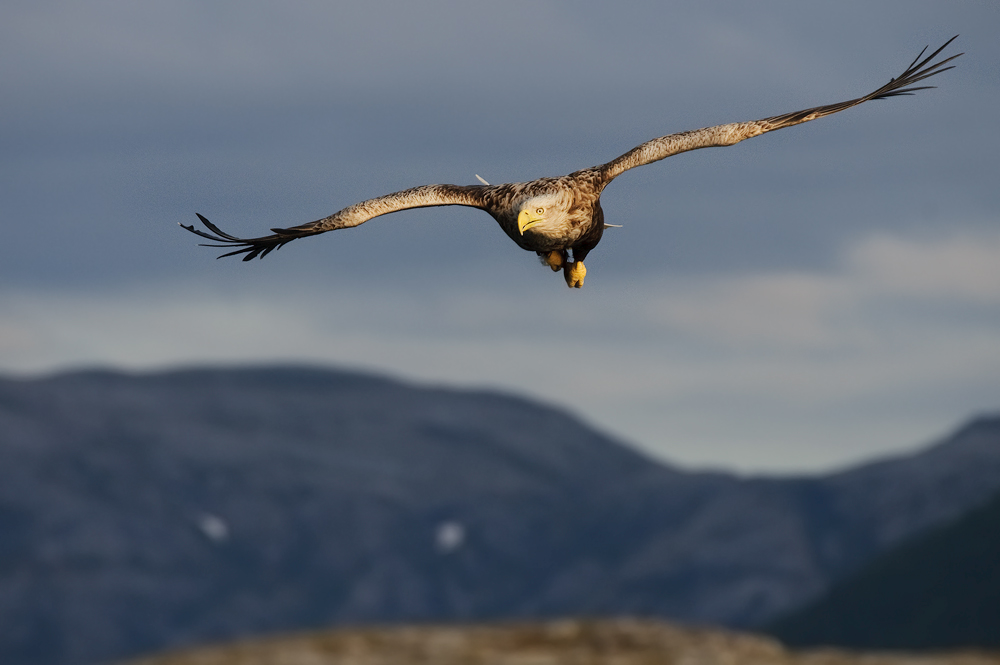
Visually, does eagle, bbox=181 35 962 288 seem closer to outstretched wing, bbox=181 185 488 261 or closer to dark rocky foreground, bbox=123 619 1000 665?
outstretched wing, bbox=181 185 488 261

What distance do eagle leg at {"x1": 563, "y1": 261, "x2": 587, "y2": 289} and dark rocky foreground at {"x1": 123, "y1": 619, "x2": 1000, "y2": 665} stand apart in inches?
806

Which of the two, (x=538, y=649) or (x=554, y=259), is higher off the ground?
(x=554, y=259)

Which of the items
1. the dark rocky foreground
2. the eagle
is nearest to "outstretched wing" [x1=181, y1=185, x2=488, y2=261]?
the eagle

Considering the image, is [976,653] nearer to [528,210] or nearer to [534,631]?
[534,631]

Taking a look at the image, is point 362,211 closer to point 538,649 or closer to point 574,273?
point 574,273

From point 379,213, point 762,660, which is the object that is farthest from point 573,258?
point 762,660

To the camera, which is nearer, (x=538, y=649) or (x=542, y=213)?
(x=542, y=213)

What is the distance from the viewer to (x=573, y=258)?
958 inches

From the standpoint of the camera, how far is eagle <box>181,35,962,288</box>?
23.4m

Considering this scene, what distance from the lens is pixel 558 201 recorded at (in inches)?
926

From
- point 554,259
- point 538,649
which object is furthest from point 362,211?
point 538,649

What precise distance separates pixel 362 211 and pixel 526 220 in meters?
5.06

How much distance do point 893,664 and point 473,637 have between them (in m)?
12.5

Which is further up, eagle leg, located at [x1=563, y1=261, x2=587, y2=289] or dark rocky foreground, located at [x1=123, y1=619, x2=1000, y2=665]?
eagle leg, located at [x1=563, y1=261, x2=587, y2=289]
